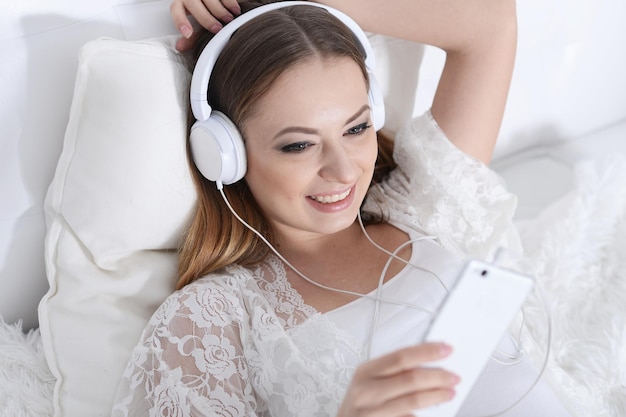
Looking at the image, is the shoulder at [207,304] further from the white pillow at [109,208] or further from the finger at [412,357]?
the finger at [412,357]

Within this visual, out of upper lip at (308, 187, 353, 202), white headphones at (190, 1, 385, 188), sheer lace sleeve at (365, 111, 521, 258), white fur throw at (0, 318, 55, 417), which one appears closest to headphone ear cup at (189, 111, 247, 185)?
white headphones at (190, 1, 385, 188)

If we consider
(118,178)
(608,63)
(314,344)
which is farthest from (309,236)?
(608,63)

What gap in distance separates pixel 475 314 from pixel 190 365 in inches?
21.9

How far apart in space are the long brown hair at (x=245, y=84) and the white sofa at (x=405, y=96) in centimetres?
25

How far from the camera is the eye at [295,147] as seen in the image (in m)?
1.15

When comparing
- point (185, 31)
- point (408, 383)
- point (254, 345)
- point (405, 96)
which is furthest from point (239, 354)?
point (405, 96)

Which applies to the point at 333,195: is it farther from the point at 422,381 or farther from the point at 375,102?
the point at 422,381

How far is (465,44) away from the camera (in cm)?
145

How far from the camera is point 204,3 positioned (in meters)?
1.29

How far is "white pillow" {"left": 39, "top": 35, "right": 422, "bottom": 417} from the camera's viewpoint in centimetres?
120

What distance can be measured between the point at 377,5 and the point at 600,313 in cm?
81

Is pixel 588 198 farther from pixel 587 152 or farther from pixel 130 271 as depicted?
pixel 130 271

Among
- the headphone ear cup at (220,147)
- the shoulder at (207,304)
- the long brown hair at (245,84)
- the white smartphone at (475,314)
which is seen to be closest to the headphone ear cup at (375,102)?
the long brown hair at (245,84)

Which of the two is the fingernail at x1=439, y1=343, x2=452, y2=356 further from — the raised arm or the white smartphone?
the raised arm
